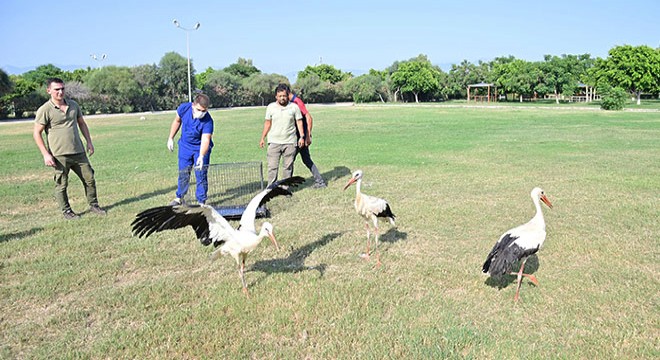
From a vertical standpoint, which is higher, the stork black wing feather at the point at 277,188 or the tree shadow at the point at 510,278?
the stork black wing feather at the point at 277,188

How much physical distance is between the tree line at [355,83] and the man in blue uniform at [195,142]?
46.0 meters

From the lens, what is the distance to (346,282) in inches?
221

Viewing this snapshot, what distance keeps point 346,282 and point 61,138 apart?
5732 millimetres

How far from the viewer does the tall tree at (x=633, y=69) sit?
188 feet

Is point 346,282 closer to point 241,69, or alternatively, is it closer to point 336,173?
point 336,173

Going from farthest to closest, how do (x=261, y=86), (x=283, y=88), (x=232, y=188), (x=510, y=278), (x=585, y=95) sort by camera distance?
(x=261, y=86), (x=585, y=95), (x=232, y=188), (x=283, y=88), (x=510, y=278)

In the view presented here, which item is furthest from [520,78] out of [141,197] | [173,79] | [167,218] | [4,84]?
[167,218]

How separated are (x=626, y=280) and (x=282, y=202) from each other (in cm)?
586

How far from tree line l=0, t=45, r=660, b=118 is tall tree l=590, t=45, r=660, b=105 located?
4.0 inches

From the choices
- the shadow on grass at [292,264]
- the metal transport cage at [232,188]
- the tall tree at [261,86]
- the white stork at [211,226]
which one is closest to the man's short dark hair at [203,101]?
the metal transport cage at [232,188]

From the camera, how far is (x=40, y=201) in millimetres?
10359

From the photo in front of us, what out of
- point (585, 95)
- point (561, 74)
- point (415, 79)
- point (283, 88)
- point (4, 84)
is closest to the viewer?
point (283, 88)

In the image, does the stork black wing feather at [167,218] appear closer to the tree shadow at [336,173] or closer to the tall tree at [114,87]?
the tree shadow at [336,173]

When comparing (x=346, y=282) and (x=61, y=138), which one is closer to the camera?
(x=346, y=282)
